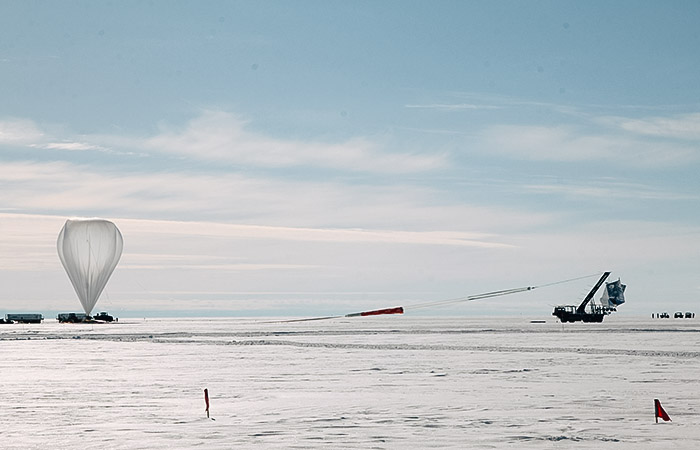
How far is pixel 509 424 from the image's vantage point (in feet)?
59.6

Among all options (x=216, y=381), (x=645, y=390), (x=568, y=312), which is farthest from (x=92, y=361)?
(x=568, y=312)

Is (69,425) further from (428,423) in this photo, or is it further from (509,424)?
(509,424)

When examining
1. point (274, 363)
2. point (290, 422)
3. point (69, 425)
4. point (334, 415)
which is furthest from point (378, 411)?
point (274, 363)

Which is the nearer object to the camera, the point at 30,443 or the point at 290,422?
the point at 30,443

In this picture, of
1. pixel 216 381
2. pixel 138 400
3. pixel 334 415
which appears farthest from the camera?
pixel 216 381

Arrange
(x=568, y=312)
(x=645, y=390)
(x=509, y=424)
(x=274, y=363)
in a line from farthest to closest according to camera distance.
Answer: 1. (x=568, y=312)
2. (x=274, y=363)
3. (x=645, y=390)
4. (x=509, y=424)

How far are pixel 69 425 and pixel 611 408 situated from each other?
43.1 ft

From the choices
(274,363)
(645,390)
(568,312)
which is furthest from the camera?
(568,312)

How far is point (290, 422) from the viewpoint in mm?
18719

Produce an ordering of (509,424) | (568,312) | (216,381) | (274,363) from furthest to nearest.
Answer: (568,312) → (274,363) → (216,381) → (509,424)

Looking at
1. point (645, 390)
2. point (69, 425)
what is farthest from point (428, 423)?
point (645, 390)

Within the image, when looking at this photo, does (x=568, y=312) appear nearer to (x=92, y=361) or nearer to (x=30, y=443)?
(x=92, y=361)

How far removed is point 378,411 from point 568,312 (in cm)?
15359

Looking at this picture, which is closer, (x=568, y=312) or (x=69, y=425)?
(x=69, y=425)
